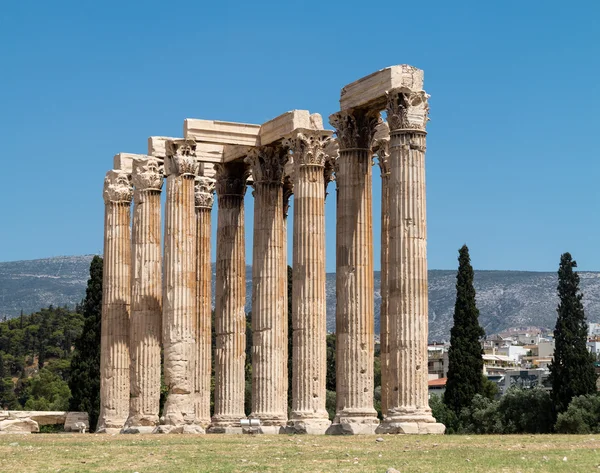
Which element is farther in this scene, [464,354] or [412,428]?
[464,354]

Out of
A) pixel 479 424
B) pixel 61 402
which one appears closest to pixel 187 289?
pixel 479 424

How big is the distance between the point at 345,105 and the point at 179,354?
14.9m

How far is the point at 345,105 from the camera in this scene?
55.8m

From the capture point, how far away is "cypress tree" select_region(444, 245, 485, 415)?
9506 centimetres

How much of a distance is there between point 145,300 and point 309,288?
10.9 m

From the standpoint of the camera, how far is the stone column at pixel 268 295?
61375 millimetres

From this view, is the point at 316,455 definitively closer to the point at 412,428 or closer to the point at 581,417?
the point at 412,428

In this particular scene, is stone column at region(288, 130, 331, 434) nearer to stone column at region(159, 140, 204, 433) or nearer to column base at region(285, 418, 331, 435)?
column base at region(285, 418, 331, 435)

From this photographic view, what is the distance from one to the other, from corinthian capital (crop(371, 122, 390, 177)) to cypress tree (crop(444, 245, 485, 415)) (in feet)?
114

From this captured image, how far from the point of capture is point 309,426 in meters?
56.0

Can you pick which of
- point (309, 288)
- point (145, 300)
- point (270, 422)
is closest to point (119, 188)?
point (145, 300)

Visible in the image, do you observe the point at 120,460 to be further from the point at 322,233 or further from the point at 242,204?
the point at 242,204

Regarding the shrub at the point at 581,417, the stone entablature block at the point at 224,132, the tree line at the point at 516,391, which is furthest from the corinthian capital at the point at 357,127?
the tree line at the point at 516,391

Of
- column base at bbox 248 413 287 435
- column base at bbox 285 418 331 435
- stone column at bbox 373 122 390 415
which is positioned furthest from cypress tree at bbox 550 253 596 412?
column base at bbox 285 418 331 435
